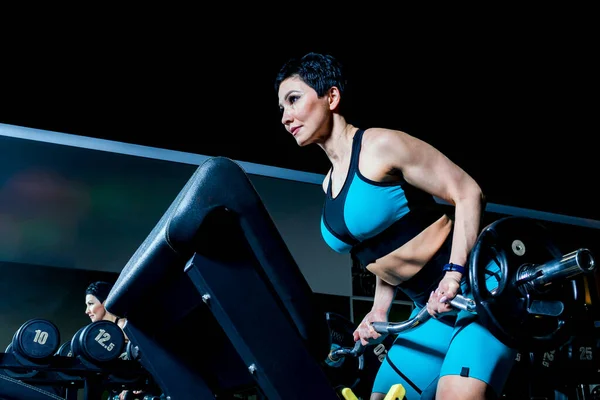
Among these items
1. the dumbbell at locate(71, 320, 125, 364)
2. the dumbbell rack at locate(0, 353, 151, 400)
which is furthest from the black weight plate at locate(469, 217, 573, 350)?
the dumbbell rack at locate(0, 353, 151, 400)

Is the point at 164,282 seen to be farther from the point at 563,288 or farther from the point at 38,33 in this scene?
the point at 38,33

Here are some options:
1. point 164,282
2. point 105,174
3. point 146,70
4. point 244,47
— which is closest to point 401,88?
point 244,47

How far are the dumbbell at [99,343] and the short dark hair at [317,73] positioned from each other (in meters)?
2.48

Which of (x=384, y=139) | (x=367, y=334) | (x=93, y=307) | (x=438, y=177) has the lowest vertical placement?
(x=93, y=307)

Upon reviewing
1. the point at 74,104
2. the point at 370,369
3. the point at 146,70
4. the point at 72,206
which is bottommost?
the point at 370,369

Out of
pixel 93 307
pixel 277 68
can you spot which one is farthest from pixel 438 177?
pixel 93 307

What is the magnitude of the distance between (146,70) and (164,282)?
289cm

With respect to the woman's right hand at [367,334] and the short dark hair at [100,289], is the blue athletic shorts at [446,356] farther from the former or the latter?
the short dark hair at [100,289]

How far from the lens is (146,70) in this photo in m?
3.73

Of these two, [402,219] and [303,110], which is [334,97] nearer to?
[303,110]

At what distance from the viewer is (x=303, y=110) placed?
1.87m

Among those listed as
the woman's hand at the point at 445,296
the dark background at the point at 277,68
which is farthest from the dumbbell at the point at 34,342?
the woman's hand at the point at 445,296

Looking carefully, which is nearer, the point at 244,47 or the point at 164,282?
the point at 164,282

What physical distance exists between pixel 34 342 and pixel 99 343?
40 centimetres
